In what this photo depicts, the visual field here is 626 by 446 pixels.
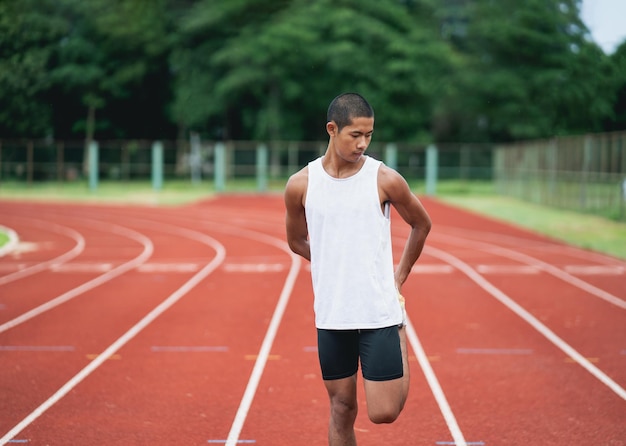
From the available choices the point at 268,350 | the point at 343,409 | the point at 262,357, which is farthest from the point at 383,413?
the point at 268,350

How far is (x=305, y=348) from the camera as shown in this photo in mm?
7285

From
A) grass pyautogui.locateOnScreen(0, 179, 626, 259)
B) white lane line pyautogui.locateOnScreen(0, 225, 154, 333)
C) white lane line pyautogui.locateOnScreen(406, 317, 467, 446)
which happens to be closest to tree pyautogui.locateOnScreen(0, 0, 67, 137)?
grass pyautogui.locateOnScreen(0, 179, 626, 259)

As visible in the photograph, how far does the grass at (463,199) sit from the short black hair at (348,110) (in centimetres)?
1149

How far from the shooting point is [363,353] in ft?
11.3

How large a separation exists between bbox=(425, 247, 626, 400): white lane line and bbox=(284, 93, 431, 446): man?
3006mm

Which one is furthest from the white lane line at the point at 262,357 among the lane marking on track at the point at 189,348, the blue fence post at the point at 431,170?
the blue fence post at the point at 431,170

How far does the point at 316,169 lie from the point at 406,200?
0.40 meters

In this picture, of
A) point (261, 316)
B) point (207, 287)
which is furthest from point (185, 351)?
point (207, 287)

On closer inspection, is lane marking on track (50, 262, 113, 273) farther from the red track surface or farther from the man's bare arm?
the man's bare arm

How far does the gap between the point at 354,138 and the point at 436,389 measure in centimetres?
310

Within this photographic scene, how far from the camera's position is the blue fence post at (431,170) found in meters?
37.7

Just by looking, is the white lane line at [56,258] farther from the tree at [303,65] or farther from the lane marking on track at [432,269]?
the tree at [303,65]

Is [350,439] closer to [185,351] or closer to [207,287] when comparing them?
[185,351]

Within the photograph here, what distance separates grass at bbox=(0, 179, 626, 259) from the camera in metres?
17.5
